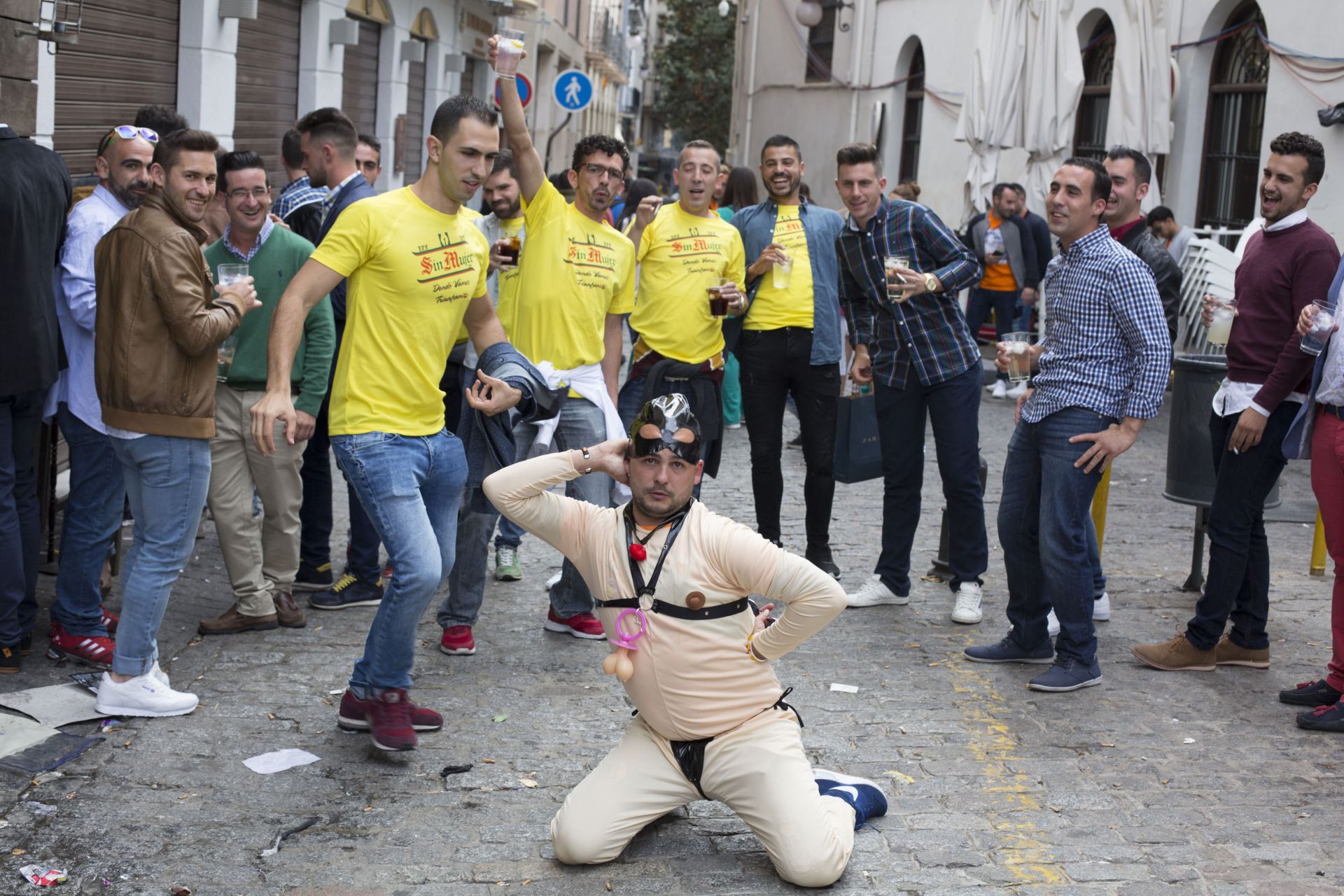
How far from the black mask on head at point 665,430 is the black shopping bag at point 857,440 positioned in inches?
134

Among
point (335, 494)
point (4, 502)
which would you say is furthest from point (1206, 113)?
point (4, 502)

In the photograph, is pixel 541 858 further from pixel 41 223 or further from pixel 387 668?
pixel 41 223

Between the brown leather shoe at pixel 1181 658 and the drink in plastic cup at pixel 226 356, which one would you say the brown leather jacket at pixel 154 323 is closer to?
the drink in plastic cup at pixel 226 356

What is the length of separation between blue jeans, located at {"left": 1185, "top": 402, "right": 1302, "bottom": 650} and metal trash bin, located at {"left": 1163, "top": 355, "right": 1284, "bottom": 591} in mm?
966

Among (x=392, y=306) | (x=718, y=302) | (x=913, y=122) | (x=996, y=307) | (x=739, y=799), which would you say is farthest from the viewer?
(x=913, y=122)

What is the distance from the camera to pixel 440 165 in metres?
5.15

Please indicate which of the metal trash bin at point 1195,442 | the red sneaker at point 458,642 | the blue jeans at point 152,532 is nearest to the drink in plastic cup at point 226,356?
the blue jeans at point 152,532

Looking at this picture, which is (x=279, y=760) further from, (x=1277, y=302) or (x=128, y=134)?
(x=1277, y=302)

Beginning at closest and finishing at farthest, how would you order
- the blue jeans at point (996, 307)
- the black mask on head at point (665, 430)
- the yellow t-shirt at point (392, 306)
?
the black mask on head at point (665, 430), the yellow t-shirt at point (392, 306), the blue jeans at point (996, 307)

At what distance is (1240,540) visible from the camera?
6203mm

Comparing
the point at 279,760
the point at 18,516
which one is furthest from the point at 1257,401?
the point at 18,516

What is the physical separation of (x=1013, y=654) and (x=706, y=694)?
2.38 meters

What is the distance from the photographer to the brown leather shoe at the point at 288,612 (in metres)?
6.49

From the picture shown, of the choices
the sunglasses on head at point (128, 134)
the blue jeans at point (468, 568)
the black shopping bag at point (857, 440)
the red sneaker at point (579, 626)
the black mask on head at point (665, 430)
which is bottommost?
the red sneaker at point (579, 626)
